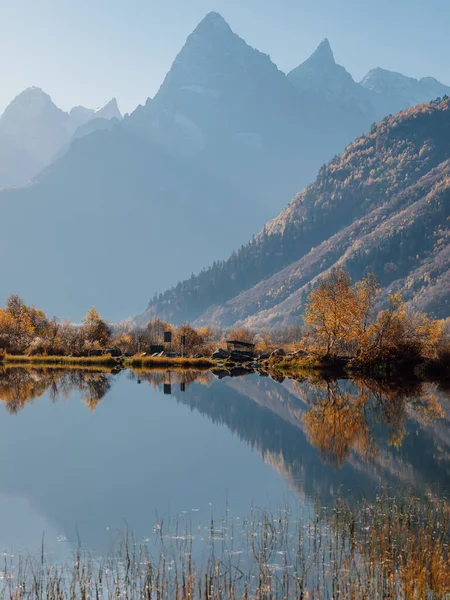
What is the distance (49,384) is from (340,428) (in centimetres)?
2932

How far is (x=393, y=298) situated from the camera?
70875mm

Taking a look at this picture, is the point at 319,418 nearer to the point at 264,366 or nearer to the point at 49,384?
the point at 49,384

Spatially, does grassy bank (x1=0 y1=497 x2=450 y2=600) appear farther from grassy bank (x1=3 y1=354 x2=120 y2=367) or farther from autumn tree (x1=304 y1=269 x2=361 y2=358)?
Answer: grassy bank (x1=3 y1=354 x2=120 y2=367)

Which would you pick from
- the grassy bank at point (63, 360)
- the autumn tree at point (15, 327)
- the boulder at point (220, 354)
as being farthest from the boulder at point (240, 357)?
the autumn tree at point (15, 327)

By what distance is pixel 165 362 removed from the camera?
271 ft

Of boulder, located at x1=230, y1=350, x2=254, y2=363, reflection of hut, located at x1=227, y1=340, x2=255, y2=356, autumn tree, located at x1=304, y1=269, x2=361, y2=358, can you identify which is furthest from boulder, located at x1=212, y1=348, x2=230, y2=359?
autumn tree, located at x1=304, y1=269, x2=361, y2=358

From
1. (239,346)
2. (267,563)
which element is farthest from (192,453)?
(239,346)

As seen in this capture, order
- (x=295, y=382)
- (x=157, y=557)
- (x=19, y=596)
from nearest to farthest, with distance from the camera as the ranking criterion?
(x=19, y=596)
(x=157, y=557)
(x=295, y=382)

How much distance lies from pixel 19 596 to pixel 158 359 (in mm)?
68666

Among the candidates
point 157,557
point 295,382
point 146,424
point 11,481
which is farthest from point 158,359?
point 157,557

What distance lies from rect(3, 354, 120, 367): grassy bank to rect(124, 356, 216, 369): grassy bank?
2.11 metres

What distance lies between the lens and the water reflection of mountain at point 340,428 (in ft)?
85.4

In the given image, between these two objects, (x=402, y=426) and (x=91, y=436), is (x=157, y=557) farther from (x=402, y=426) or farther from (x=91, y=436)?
(x=402, y=426)

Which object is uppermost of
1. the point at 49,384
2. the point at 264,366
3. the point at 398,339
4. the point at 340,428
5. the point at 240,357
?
the point at 398,339
